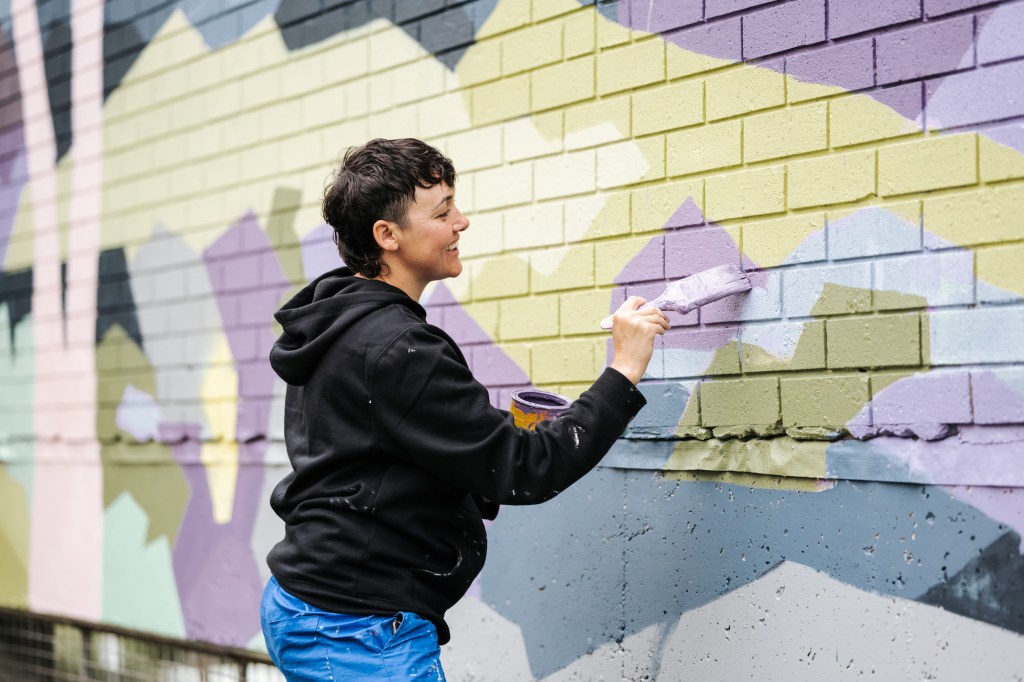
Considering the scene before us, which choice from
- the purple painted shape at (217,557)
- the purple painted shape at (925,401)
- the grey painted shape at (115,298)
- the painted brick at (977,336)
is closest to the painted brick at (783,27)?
the painted brick at (977,336)

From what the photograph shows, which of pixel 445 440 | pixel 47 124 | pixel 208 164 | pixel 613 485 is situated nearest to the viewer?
pixel 445 440

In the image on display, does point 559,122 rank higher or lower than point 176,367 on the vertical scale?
higher

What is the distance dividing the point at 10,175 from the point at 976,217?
18.4ft

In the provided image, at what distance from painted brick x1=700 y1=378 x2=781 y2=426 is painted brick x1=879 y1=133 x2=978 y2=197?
65 centimetres

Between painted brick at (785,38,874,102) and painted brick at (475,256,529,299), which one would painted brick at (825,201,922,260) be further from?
painted brick at (475,256,529,299)

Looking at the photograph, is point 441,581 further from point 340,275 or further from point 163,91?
point 163,91

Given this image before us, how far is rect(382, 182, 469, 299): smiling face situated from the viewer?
2.99 meters

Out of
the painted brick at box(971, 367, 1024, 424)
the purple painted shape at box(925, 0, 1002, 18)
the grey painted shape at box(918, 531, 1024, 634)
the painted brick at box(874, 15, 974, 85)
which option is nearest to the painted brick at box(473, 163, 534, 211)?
the painted brick at box(874, 15, 974, 85)

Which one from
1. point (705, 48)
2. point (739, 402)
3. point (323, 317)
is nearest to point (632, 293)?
point (739, 402)

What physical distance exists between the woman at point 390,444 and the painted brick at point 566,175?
3.33ft

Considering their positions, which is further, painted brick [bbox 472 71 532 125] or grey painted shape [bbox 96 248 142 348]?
grey painted shape [bbox 96 248 142 348]

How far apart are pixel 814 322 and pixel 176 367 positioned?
11.0ft

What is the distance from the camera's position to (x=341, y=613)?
109 inches

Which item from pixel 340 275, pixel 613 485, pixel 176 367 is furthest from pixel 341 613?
pixel 176 367
